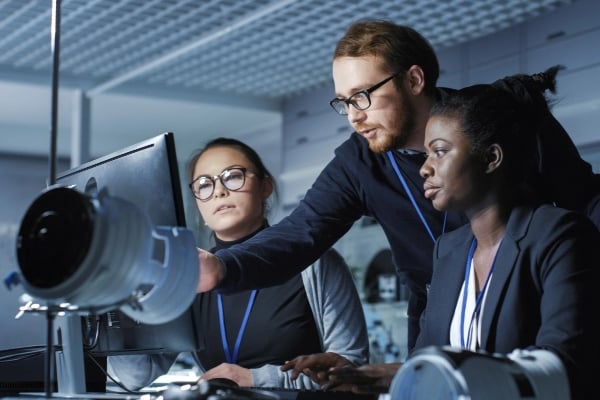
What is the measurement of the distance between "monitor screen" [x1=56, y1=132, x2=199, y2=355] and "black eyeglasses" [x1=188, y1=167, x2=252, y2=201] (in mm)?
720

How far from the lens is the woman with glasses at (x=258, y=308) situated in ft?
7.02

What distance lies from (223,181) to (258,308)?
0.33 metres

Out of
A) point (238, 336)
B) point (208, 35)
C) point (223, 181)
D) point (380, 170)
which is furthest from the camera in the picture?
point (208, 35)

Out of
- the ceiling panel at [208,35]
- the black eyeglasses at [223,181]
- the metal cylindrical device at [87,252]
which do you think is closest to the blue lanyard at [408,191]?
the black eyeglasses at [223,181]

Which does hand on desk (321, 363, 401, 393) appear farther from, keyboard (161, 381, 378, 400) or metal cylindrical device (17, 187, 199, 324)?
metal cylindrical device (17, 187, 199, 324)

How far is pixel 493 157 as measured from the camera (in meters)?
1.53

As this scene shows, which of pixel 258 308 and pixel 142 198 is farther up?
pixel 142 198

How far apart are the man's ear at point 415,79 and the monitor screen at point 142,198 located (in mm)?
740

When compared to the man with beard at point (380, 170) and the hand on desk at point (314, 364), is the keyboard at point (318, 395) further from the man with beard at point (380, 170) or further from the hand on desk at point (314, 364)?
the man with beard at point (380, 170)

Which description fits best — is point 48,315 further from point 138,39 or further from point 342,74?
point 138,39

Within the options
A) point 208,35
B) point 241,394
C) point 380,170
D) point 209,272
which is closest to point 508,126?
point 380,170

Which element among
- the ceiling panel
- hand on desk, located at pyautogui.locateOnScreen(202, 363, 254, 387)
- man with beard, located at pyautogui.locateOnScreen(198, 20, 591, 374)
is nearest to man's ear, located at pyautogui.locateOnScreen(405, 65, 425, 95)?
man with beard, located at pyautogui.locateOnScreen(198, 20, 591, 374)

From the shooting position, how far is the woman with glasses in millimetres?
2141

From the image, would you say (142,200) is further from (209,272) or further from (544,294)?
(544,294)
